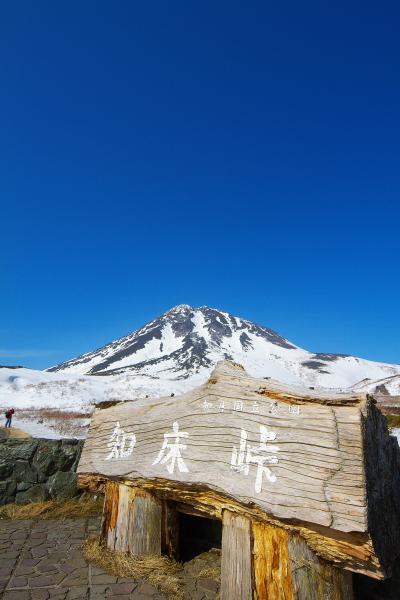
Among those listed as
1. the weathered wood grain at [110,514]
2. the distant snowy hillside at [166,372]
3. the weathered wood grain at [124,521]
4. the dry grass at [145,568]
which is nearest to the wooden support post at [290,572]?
the dry grass at [145,568]

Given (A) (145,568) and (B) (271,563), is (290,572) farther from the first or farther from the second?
(A) (145,568)

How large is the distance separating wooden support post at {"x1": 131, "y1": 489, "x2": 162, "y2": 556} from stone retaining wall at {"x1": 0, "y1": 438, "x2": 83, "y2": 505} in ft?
10.2

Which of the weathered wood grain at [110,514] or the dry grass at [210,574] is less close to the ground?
the weathered wood grain at [110,514]

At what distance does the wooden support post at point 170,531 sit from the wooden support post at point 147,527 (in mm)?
78

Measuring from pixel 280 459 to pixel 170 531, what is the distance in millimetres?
Result: 2538

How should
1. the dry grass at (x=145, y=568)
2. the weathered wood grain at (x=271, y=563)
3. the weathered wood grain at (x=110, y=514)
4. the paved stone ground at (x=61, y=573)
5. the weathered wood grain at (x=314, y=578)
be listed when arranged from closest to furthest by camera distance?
the weathered wood grain at (x=314, y=578) < the weathered wood grain at (x=271, y=563) < the paved stone ground at (x=61, y=573) < the dry grass at (x=145, y=568) < the weathered wood grain at (x=110, y=514)

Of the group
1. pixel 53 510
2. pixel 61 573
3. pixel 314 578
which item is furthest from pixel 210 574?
pixel 53 510

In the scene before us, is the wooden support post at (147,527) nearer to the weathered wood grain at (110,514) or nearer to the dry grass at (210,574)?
the weathered wood grain at (110,514)

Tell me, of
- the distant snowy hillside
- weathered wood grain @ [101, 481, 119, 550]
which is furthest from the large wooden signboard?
the distant snowy hillside

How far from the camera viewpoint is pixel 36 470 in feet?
25.4

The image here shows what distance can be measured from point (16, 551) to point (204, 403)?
11.5ft

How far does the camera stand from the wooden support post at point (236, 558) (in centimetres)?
374

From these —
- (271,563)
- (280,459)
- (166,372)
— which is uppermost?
(166,372)

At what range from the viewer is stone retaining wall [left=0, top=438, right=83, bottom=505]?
755 cm
